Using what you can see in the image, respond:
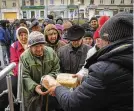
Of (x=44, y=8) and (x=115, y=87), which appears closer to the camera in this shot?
(x=115, y=87)

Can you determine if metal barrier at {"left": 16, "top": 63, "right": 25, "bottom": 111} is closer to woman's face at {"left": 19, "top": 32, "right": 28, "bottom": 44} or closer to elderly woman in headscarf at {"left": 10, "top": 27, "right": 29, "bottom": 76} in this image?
elderly woman in headscarf at {"left": 10, "top": 27, "right": 29, "bottom": 76}

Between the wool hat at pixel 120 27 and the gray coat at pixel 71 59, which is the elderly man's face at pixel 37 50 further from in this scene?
the wool hat at pixel 120 27

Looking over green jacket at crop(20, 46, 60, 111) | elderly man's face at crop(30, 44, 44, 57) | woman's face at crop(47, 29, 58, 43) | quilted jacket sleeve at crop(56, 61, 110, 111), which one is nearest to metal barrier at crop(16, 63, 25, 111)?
green jacket at crop(20, 46, 60, 111)

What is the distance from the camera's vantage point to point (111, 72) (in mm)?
1441

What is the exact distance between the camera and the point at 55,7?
167 feet

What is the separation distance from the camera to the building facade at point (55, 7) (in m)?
49.8

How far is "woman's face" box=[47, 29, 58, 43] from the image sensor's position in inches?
151

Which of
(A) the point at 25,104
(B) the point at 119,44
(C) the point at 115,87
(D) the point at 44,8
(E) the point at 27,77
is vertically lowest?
(A) the point at 25,104

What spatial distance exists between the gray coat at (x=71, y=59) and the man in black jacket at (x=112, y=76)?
177 cm

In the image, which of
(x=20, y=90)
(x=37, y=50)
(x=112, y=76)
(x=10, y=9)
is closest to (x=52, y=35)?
(x=37, y=50)

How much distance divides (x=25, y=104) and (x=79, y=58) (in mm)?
939

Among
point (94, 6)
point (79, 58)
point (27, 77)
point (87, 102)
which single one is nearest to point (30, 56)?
point (27, 77)

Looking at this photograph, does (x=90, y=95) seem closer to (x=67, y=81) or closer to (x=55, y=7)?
(x=67, y=81)

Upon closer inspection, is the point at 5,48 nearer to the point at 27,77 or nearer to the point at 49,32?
the point at 49,32
